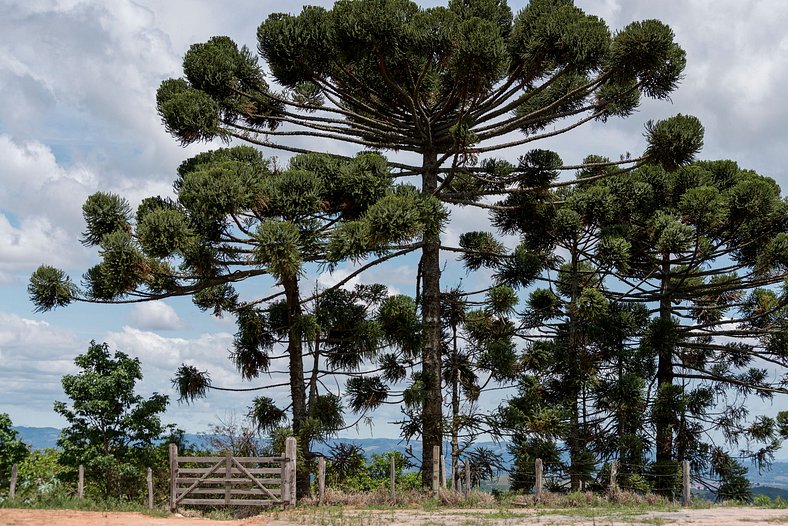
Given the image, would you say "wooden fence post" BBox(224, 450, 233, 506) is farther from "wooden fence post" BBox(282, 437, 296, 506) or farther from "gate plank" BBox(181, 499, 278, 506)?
A: "wooden fence post" BBox(282, 437, 296, 506)

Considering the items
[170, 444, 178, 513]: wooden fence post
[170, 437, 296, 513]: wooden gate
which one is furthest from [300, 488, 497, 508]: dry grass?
[170, 444, 178, 513]: wooden fence post

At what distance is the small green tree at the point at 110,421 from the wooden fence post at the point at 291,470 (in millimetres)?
6176

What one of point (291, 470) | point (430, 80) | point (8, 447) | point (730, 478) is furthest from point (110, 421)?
point (730, 478)

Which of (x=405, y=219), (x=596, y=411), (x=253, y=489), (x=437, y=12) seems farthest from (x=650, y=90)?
(x=253, y=489)

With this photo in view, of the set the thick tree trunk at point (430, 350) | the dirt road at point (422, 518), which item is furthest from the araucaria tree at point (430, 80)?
the dirt road at point (422, 518)

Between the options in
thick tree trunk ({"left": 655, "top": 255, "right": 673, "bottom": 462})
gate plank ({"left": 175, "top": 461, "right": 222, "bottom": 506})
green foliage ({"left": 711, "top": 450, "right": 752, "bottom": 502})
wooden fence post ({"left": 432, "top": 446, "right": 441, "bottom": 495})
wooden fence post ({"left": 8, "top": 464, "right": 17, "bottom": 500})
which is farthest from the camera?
green foliage ({"left": 711, "top": 450, "right": 752, "bottom": 502})

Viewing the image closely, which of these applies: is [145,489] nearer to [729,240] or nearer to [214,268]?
[214,268]

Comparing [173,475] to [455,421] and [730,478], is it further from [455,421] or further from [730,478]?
[730,478]

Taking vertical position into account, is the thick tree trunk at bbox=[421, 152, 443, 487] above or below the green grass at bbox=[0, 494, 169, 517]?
above

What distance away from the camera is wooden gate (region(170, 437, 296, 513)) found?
63.2 ft

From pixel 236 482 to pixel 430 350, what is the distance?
17.4 feet

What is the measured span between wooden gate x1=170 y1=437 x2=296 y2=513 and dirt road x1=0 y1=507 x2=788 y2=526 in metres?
0.90

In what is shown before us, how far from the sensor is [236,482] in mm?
19641

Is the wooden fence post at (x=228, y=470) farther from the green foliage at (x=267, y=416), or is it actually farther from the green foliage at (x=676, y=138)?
the green foliage at (x=676, y=138)
